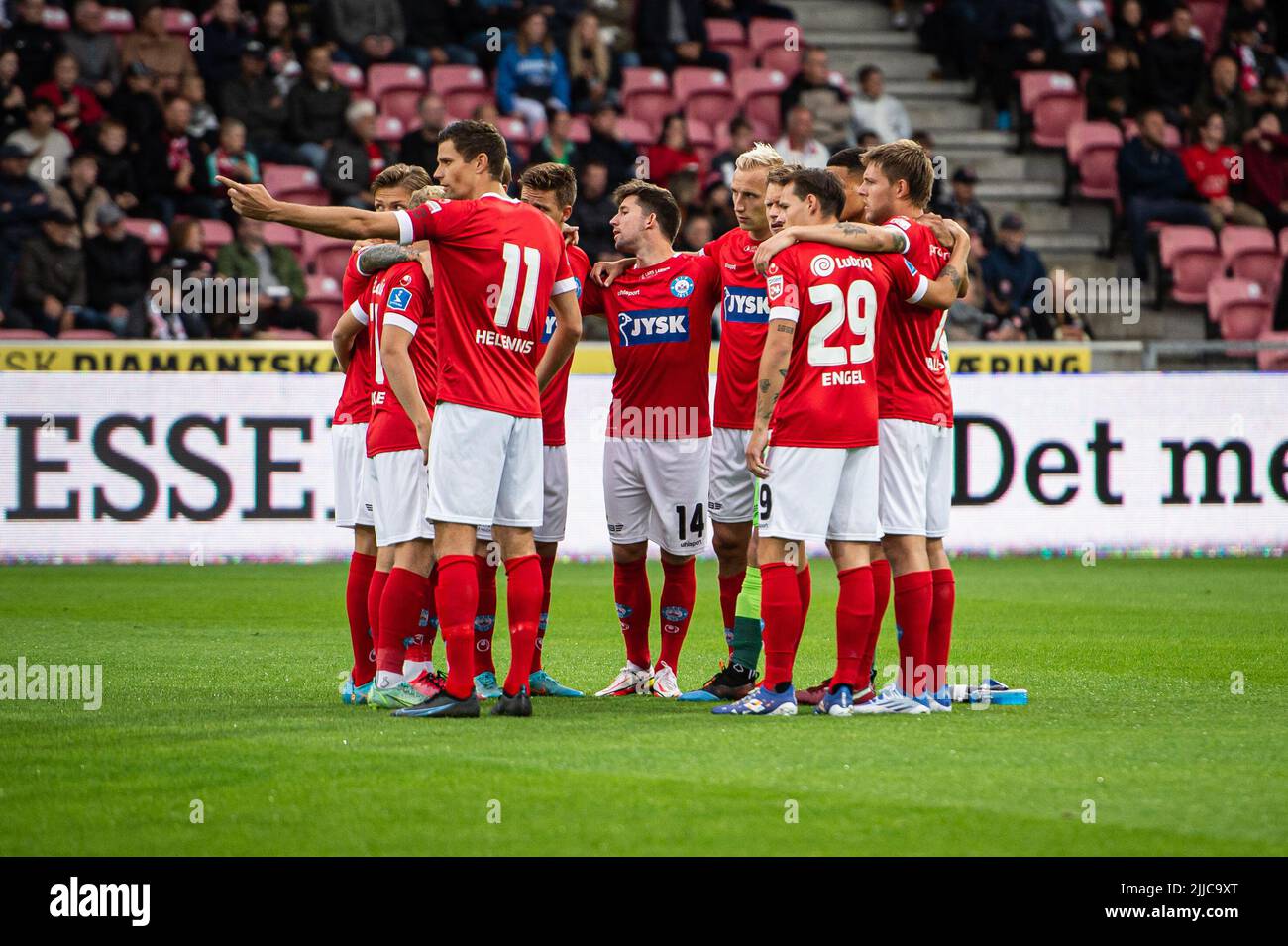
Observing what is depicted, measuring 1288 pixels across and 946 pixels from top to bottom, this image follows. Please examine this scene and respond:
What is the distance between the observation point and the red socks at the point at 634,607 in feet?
28.2

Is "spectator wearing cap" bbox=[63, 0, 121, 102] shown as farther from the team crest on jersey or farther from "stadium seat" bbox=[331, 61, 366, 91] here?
the team crest on jersey

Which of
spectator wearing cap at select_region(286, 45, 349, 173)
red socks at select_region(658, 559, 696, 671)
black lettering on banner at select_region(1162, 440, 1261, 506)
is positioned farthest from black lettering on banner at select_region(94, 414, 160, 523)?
black lettering on banner at select_region(1162, 440, 1261, 506)

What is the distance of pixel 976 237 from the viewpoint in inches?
754

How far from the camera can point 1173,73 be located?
21.8m

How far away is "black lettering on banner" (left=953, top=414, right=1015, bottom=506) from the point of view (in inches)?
612

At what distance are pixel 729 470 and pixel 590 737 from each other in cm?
208

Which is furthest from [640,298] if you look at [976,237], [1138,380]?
[976,237]

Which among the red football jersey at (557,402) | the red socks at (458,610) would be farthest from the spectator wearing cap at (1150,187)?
the red socks at (458,610)

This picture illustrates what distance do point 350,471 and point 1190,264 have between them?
1396 centimetres

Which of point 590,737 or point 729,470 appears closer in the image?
point 590,737

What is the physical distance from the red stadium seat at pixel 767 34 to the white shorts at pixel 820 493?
15.3 m

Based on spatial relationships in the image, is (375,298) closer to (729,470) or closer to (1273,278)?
(729,470)

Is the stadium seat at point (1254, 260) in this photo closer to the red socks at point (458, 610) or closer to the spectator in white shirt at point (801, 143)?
the spectator in white shirt at point (801, 143)

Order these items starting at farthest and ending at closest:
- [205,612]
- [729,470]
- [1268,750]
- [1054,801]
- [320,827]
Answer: [205,612], [729,470], [1268,750], [1054,801], [320,827]
